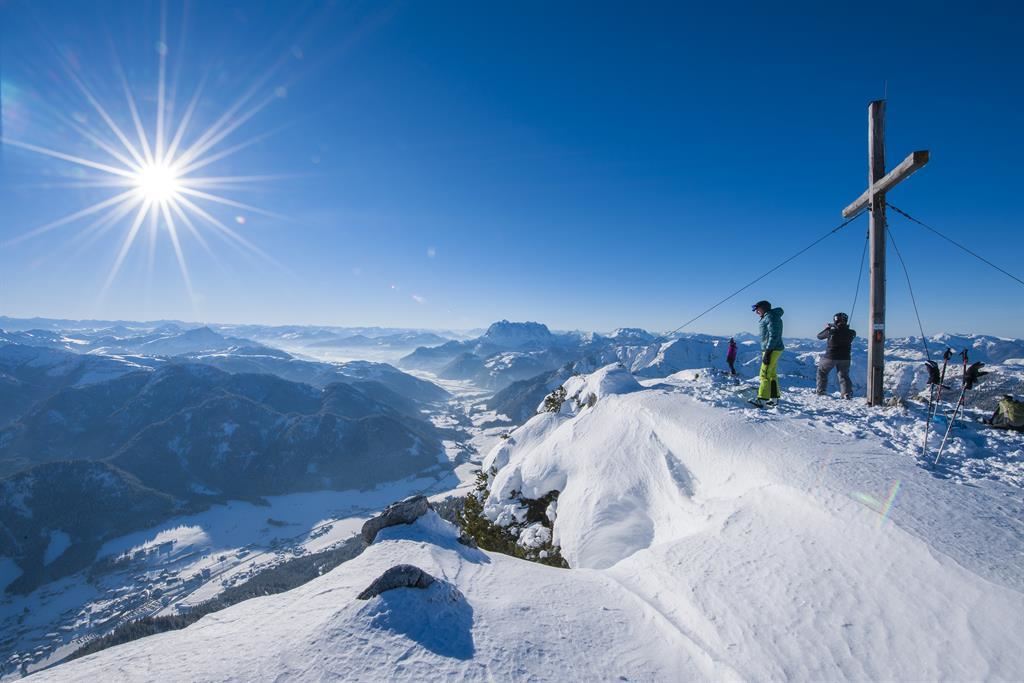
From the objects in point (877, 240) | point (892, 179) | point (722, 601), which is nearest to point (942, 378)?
point (877, 240)

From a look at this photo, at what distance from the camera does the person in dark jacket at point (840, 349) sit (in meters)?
14.1

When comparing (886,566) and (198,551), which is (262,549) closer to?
(198,551)

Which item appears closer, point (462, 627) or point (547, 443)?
point (462, 627)

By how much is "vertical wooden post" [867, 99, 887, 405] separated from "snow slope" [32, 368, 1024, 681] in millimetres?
4339

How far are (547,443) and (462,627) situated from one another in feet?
36.3

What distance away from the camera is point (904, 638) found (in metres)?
4.84

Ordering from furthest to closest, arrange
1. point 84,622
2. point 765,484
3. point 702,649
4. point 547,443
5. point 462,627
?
point 84,622
point 547,443
point 765,484
point 462,627
point 702,649

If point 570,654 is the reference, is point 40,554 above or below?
below

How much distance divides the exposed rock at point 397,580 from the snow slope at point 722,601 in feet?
0.52

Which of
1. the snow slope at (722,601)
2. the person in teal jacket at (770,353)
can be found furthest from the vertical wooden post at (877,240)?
the snow slope at (722,601)

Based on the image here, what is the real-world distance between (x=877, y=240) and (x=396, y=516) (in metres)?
16.8

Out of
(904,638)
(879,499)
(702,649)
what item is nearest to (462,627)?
(702,649)

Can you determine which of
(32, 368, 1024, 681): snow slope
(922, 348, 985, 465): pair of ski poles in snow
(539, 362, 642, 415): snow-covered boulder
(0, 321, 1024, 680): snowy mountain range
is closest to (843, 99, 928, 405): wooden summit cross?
(0, 321, 1024, 680): snowy mountain range

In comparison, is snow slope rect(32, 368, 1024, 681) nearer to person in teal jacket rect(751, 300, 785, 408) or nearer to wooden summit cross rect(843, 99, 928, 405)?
person in teal jacket rect(751, 300, 785, 408)
